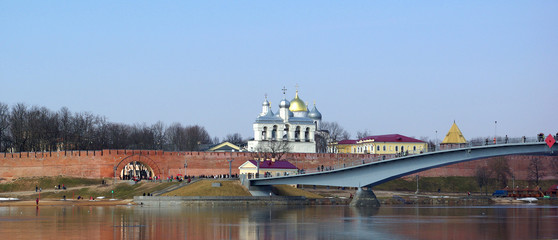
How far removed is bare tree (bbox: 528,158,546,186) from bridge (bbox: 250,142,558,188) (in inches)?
1548

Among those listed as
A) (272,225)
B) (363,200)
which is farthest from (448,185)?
(272,225)

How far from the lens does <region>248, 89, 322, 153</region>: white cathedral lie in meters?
99.9

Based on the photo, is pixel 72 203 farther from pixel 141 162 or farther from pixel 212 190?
pixel 141 162

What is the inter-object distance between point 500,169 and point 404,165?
37593 mm

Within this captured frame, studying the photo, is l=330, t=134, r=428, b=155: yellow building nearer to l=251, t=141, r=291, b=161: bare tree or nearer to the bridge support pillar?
l=251, t=141, r=291, b=161: bare tree

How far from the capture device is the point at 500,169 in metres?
92.8

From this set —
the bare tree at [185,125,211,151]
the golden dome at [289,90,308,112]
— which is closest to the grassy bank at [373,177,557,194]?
the golden dome at [289,90,308,112]

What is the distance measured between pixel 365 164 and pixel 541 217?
1406cm

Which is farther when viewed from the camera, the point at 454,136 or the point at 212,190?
the point at 454,136

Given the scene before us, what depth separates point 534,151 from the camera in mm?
53938

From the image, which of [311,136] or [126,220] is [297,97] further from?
[126,220]

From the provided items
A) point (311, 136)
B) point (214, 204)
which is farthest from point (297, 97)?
point (214, 204)

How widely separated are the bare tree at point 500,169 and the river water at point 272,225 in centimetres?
3999

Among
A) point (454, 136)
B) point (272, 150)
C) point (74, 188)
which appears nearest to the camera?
point (74, 188)
